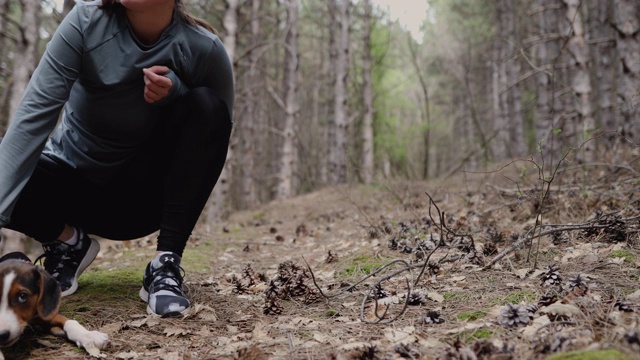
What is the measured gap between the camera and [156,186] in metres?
2.78

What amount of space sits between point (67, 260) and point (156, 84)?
119 centimetres

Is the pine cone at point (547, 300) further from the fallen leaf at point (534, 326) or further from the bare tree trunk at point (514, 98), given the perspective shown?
the bare tree trunk at point (514, 98)

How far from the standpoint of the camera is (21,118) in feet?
6.90

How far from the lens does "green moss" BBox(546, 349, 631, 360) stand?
133cm

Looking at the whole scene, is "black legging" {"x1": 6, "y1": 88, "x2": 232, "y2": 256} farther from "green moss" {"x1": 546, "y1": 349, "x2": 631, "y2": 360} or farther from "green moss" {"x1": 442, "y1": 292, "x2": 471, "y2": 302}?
"green moss" {"x1": 546, "y1": 349, "x2": 631, "y2": 360}

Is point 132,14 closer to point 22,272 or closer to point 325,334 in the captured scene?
point 22,272

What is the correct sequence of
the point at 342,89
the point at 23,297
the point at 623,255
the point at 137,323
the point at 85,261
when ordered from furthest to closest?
the point at 342,89, the point at 85,261, the point at 623,255, the point at 137,323, the point at 23,297

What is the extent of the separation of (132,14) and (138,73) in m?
0.30

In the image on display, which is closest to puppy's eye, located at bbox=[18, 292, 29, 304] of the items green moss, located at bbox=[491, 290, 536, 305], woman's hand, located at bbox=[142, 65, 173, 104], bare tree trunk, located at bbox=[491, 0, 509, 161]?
woman's hand, located at bbox=[142, 65, 173, 104]

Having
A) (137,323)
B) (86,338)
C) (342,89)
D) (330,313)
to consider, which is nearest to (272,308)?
(330,313)

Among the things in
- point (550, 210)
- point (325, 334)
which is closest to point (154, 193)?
point (325, 334)

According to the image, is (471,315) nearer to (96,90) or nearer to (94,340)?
(94,340)

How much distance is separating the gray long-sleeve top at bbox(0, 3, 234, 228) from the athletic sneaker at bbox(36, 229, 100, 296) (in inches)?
16.3

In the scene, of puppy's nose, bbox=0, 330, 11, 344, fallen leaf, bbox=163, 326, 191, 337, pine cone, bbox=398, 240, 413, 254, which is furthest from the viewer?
pine cone, bbox=398, 240, 413, 254
